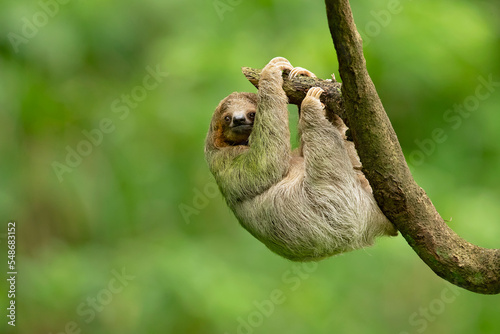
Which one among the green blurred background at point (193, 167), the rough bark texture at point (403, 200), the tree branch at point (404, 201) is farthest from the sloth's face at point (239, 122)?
the tree branch at point (404, 201)

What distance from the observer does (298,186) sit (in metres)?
5.43

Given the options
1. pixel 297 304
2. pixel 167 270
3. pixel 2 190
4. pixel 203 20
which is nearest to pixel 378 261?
pixel 297 304

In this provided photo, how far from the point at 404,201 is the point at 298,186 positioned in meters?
1.25

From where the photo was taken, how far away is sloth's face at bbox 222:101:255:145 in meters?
6.03

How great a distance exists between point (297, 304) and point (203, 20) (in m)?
4.47

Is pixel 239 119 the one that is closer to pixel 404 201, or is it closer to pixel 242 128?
pixel 242 128

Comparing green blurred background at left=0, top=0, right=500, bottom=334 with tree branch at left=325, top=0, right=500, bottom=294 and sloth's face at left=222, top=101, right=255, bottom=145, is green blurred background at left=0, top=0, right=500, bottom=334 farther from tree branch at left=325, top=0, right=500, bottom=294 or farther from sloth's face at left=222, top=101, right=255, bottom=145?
tree branch at left=325, top=0, right=500, bottom=294

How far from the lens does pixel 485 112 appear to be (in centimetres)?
930

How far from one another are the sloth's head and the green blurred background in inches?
62.3

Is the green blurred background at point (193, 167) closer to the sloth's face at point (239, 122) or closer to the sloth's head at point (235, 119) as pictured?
the sloth's head at point (235, 119)

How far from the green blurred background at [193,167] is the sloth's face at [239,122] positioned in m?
1.69

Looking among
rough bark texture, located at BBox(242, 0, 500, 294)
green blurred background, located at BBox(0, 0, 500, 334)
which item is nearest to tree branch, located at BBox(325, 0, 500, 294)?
rough bark texture, located at BBox(242, 0, 500, 294)

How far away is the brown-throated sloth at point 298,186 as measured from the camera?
205 inches

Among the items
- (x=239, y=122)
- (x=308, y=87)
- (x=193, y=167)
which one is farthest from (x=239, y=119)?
(x=193, y=167)
